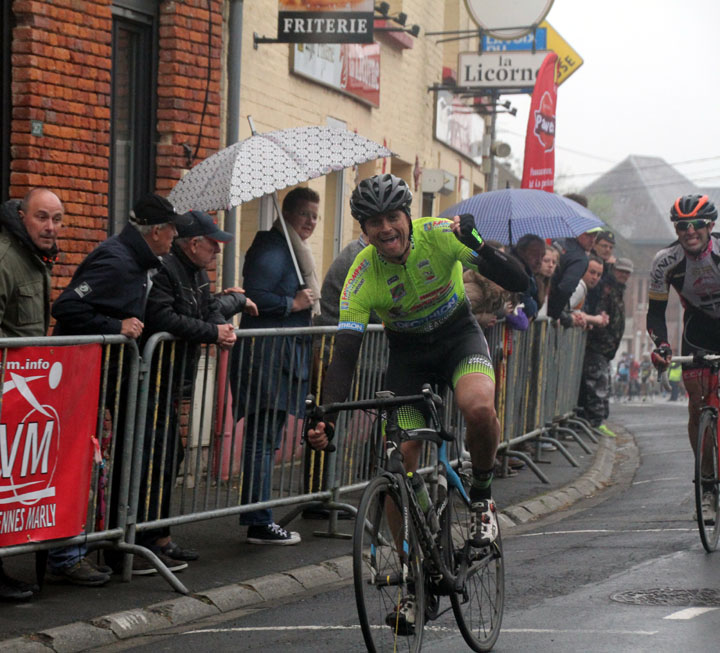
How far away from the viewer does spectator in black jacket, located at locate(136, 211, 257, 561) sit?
7.57 meters

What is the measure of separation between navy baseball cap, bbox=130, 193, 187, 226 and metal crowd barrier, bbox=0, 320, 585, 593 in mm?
646

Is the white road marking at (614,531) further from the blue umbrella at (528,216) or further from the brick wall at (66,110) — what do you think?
the brick wall at (66,110)

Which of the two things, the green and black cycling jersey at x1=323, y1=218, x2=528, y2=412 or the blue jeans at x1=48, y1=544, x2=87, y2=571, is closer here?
the green and black cycling jersey at x1=323, y1=218, x2=528, y2=412

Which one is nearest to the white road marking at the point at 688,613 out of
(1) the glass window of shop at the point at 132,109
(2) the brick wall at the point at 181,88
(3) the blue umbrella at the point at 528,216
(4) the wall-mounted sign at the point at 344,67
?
(3) the blue umbrella at the point at 528,216

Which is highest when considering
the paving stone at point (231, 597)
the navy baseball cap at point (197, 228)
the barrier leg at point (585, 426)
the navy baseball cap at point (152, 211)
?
the navy baseball cap at point (152, 211)

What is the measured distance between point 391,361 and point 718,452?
323 centimetres

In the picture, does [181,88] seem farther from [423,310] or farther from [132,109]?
[423,310]

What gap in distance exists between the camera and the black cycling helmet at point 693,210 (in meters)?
9.11

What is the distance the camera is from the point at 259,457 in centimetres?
852

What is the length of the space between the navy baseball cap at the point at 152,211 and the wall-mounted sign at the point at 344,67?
7.31m

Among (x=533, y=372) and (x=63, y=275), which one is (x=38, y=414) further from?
(x=533, y=372)

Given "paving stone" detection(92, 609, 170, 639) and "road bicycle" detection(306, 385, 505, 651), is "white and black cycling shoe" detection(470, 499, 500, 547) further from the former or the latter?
"paving stone" detection(92, 609, 170, 639)

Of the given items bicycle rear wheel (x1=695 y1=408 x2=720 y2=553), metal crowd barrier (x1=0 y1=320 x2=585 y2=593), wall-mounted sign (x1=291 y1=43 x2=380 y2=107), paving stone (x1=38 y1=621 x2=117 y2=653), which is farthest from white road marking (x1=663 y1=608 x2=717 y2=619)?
wall-mounted sign (x1=291 y1=43 x2=380 y2=107)

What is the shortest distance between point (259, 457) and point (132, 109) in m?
4.44
